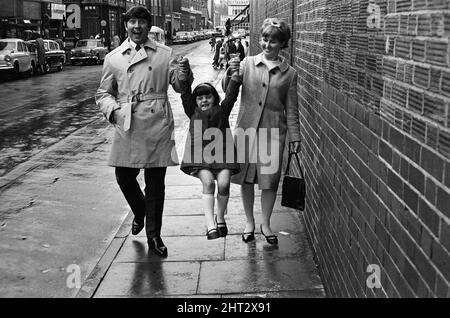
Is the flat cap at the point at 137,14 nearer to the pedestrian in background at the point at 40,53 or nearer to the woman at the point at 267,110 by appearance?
the woman at the point at 267,110

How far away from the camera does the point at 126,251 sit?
5965 millimetres

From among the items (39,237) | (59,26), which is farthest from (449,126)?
(59,26)

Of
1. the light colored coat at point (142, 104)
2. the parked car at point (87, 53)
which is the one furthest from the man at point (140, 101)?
the parked car at point (87, 53)

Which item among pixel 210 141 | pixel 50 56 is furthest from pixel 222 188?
pixel 50 56

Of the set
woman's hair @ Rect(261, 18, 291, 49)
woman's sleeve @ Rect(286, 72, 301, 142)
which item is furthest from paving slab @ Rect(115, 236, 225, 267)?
woman's hair @ Rect(261, 18, 291, 49)

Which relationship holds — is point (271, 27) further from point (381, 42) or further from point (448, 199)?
point (448, 199)

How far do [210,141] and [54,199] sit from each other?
11.1 feet

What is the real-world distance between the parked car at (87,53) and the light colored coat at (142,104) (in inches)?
1447

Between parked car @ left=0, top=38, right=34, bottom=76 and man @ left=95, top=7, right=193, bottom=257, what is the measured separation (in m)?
24.3

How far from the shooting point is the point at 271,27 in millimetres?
5445

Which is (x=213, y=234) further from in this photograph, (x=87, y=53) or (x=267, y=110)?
(x=87, y=53)

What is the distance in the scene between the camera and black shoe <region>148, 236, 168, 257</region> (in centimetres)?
574

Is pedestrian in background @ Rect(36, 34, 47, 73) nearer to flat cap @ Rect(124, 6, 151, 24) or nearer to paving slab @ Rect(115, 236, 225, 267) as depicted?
paving slab @ Rect(115, 236, 225, 267)
